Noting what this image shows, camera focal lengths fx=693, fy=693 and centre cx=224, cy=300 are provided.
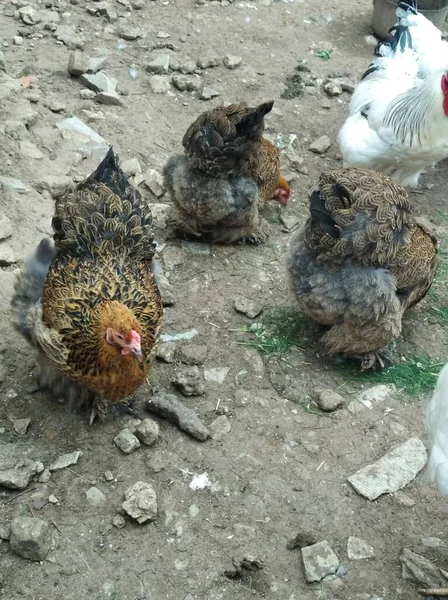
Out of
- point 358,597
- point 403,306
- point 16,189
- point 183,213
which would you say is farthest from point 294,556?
point 16,189

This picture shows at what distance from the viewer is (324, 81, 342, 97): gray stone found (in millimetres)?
7867

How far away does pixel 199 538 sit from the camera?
12.2 feet

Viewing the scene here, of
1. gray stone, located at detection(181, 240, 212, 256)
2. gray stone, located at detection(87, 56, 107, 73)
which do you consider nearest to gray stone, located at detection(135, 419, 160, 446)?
gray stone, located at detection(181, 240, 212, 256)

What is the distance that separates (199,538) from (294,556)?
0.51 meters

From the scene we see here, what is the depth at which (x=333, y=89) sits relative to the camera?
7.86 m

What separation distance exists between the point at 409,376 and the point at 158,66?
15.0 feet

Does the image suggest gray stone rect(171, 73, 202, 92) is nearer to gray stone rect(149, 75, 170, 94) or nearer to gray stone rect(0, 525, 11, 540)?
gray stone rect(149, 75, 170, 94)

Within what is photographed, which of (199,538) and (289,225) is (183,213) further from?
(199,538)

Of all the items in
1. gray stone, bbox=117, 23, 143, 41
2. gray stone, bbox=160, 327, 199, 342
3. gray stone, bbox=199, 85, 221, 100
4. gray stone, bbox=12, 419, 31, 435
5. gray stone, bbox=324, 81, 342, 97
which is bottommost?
gray stone, bbox=12, 419, 31, 435

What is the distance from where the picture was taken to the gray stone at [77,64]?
700 cm

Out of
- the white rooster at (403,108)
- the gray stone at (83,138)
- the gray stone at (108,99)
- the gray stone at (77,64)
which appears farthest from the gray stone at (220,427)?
the gray stone at (77,64)

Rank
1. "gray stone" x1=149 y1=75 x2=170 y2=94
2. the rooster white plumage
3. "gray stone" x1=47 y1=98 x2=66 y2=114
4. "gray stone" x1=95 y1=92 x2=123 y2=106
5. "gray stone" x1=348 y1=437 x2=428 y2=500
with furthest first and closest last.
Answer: "gray stone" x1=149 y1=75 x2=170 y2=94 → "gray stone" x1=95 y1=92 x2=123 y2=106 → "gray stone" x1=47 y1=98 x2=66 y2=114 → "gray stone" x1=348 y1=437 x2=428 y2=500 → the rooster white plumage

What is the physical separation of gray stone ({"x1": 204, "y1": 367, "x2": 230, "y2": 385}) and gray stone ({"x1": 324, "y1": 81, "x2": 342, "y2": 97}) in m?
4.36

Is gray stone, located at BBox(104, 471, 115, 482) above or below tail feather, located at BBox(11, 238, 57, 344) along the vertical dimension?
below
